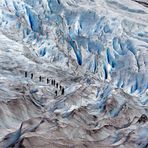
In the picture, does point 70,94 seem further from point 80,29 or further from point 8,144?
point 80,29

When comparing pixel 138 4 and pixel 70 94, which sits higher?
pixel 138 4

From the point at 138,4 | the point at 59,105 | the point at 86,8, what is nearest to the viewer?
the point at 59,105

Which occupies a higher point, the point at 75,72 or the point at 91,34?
the point at 91,34

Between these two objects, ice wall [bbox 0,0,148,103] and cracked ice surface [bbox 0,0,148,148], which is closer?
cracked ice surface [bbox 0,0,148,148]

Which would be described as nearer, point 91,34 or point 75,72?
point 75,72

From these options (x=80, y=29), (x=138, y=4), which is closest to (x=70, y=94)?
(x=80, y=29)

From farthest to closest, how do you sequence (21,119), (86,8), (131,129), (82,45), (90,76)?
(86,8), (82,45), (90,76), (21,119), (131,129)

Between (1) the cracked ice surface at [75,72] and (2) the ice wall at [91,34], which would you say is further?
(2) the ice wall at [91,34]

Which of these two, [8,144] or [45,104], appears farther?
[45,104]
